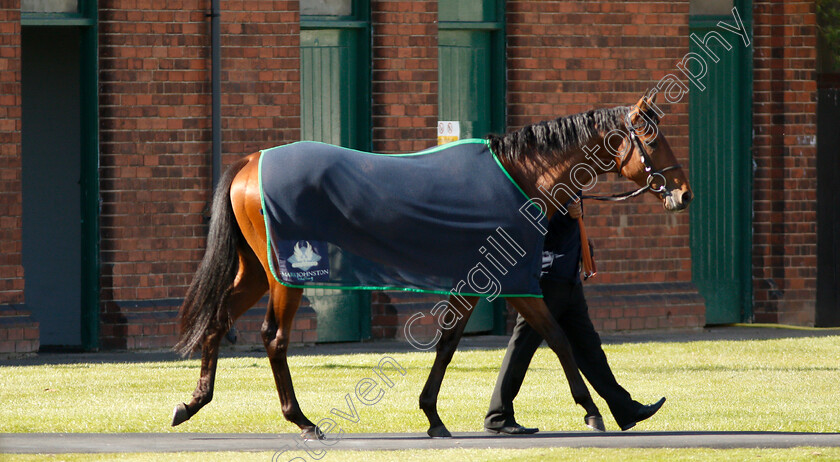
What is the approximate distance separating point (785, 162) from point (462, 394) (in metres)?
6.45

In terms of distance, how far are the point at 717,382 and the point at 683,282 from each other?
3998 mm

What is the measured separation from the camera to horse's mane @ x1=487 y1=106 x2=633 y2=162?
858 centimetres

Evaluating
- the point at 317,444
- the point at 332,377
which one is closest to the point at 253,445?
the point at 317,444

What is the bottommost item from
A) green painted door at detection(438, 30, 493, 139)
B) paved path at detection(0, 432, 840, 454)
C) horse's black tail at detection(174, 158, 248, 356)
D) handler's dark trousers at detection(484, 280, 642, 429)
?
paved path at detection(0, 432, 840, 454)

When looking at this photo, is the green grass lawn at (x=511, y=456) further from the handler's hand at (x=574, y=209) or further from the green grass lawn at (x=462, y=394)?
the handler's hand at (x=574, y=209)

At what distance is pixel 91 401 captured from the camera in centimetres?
1025

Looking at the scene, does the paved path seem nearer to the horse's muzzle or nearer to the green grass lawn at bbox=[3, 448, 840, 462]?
the green grass lawn at bbox=[3, 448, 840, 462]

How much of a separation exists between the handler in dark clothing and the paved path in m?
0.15

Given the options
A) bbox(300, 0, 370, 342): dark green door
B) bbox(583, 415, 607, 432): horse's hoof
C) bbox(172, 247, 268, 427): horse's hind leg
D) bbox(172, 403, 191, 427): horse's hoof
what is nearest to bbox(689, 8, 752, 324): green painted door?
bbox(300, 0, 370, 342): dark green door

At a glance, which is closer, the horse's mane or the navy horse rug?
the navy horse rug

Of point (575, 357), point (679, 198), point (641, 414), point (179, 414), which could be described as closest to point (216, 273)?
point (179, 414)

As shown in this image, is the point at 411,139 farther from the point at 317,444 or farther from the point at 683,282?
the point at 317,444

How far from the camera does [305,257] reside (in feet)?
27.7

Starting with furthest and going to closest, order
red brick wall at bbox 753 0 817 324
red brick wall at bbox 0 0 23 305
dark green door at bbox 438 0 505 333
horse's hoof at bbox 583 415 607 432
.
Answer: red brick wall at bbox 753 0 817 324
dark green door at bbox 438 0 505 333
red brick wall at bbox 0 0 23 305
horse's hoof at bbox 583 415 607 432
